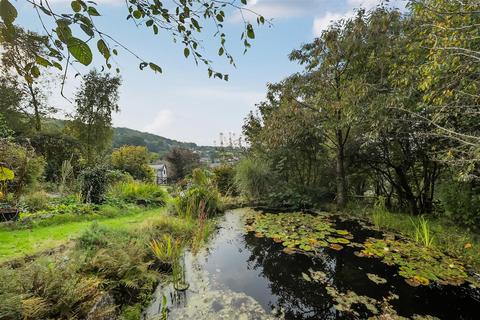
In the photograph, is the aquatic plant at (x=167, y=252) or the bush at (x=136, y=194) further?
the bush at (x=136, y=194)

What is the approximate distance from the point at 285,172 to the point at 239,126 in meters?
3.10

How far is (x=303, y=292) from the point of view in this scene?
2996 mm

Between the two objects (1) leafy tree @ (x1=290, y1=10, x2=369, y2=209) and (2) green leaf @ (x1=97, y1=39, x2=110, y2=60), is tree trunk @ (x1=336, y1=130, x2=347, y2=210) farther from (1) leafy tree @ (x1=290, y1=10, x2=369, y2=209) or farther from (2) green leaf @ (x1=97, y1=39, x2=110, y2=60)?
(2) green leaf @ (x1=97, y1=39, x2=110, y2=60)

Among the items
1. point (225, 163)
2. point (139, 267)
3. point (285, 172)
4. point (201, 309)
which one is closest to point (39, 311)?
point (139, 267)

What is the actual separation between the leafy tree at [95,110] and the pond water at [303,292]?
41.3ft

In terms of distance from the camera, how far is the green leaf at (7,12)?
0.66m

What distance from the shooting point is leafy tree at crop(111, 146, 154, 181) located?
14768 millimetres

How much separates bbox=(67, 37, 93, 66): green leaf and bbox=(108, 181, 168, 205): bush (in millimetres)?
7260

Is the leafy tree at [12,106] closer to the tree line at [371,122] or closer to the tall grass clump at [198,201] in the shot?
the tall grass clump at [198,201]

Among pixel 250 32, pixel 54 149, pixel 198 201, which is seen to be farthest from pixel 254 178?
pixel 54 149

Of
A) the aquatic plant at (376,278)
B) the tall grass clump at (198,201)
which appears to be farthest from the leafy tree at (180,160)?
the aquatic plant at (376,278)

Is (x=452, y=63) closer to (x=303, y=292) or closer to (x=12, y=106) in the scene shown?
(x=303, y=292)

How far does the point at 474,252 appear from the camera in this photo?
12.3ft

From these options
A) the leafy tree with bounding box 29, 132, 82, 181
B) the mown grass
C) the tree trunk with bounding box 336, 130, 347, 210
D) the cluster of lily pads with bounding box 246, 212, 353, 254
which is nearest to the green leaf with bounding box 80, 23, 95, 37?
the cluster of lily pads with bounding box 246, 212, 353, 254
